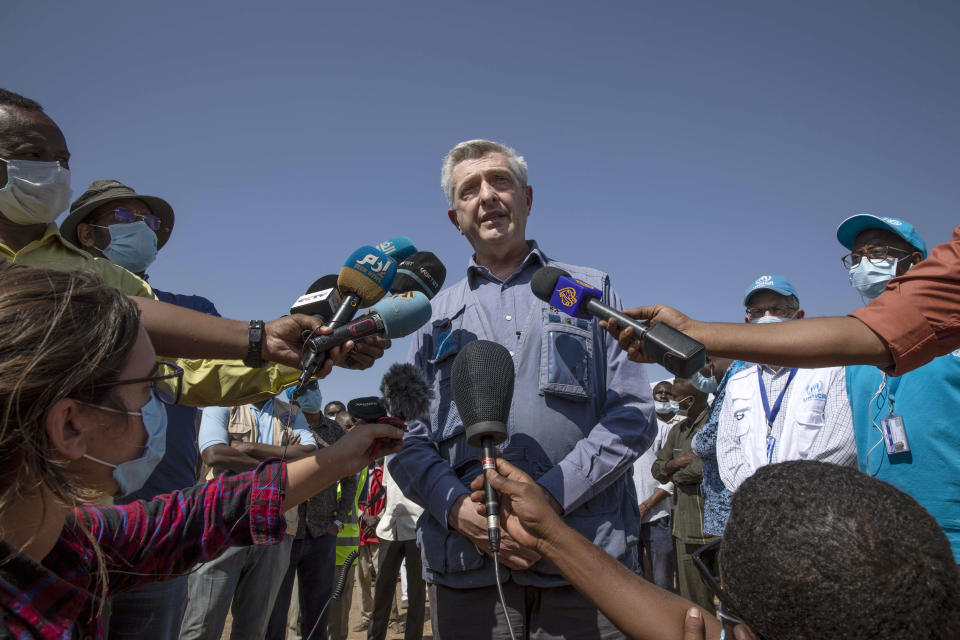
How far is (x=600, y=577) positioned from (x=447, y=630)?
110cm

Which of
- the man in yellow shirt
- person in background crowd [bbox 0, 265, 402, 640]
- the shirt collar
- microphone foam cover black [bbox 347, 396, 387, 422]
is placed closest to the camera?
person in background crowd [bbox 0, 265, 402, 640]

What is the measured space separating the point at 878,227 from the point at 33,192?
4835 mm

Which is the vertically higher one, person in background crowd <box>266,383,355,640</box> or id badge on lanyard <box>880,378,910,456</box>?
id badge on lanyard <box>880,378,910,456</box>

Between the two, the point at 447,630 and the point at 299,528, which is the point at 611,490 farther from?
the point at 299,528

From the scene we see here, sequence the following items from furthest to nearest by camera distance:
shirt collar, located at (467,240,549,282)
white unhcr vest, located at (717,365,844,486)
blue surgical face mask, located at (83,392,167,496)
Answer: white unhcr vest, located at (717,365,844,486) → shirt collar, located at (467,240,549,282) → blue surgical face mask, located at (83,392,167,496)

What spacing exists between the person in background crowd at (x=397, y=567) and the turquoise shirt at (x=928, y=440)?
5.32 m

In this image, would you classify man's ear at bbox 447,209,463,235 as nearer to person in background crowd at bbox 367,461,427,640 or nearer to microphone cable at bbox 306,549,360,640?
microphone cable at bbox 306,549,360,640

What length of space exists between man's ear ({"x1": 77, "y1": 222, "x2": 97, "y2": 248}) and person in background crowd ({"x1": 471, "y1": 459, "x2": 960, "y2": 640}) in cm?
416

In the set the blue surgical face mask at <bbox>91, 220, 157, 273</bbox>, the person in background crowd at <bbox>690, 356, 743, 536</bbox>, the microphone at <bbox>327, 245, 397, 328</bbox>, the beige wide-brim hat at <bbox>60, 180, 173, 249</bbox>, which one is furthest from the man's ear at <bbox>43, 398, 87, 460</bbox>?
the person in background crowd at <bbox>690, 356, 743, 536</bbox>

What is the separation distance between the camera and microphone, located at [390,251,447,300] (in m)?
2.96

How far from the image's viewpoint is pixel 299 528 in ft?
20.0

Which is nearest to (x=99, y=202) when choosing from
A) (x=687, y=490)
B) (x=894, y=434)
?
(x=894, y=434)

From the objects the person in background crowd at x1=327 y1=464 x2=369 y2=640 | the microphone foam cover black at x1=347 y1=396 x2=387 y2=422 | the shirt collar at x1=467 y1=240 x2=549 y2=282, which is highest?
the shirt collar at x1=467 y1=240 x2=549 y2=282

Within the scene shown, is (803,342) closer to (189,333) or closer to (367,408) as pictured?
(367,408)
